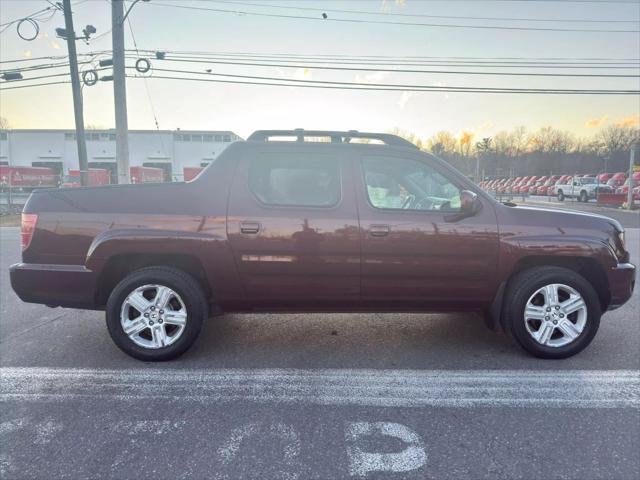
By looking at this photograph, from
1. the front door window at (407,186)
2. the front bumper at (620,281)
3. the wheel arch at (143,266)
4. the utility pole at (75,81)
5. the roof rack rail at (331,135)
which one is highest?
the utility pole at (75,81)

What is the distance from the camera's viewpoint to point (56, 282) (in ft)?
11.1

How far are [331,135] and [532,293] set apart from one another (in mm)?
2173

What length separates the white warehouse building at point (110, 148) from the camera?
1946 inches

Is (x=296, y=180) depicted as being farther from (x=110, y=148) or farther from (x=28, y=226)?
(x=110, y=148)

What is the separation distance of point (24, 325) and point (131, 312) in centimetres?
179

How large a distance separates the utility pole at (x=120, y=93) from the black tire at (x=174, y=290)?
902cm

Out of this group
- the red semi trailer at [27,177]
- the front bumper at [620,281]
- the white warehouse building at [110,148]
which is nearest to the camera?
the front bumper at [620,281]

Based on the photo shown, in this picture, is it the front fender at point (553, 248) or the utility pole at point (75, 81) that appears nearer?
the front fender at point (553, 248)

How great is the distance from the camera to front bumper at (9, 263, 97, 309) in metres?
3.37

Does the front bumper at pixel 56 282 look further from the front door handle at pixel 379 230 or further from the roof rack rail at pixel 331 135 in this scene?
the front door handle at pixel 379 230

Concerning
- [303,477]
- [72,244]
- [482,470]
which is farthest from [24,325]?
[482,470]

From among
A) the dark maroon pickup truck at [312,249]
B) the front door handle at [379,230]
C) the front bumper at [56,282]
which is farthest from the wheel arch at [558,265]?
the front bumper at [56,282]

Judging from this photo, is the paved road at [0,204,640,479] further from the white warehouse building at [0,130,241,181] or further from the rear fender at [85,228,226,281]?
the white warehouse building at [0,130,241,181]

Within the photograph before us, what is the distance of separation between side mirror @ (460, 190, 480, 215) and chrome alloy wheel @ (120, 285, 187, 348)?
243cm
